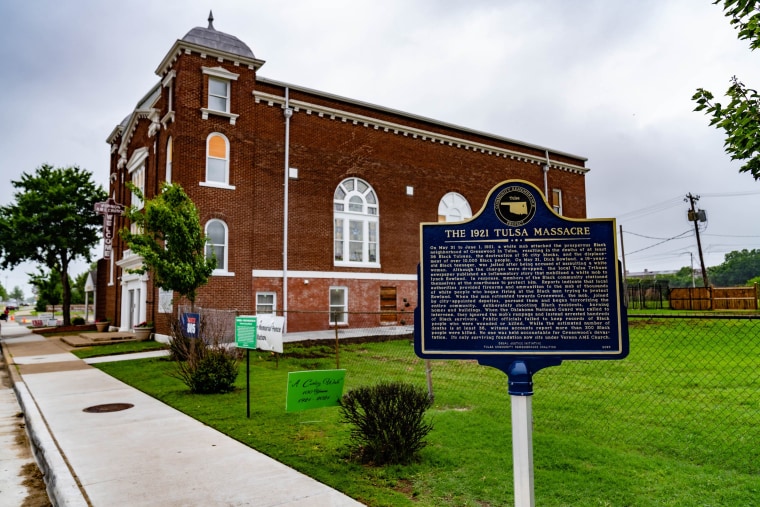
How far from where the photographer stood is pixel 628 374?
11.7 m

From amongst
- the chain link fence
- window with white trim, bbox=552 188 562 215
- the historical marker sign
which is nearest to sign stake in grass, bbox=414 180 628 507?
the historical marker sign

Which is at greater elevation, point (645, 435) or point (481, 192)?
point (481, 192)

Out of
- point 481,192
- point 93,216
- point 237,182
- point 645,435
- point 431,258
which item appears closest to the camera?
point 431,258

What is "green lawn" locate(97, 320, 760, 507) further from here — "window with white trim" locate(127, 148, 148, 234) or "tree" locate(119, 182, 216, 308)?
"window with white trim" locate(127, 148, 148, 234)

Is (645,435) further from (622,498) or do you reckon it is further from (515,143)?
(515,143)

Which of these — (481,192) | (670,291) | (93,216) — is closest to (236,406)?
(481,192)

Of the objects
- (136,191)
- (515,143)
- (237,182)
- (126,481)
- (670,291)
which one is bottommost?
(126,481)

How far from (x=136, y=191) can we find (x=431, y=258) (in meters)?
14.9

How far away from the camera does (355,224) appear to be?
26516mm

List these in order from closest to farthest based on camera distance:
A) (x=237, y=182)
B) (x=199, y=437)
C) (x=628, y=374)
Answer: (x=199, y=437) < (x=628, y=374) < (x=237, y=182)

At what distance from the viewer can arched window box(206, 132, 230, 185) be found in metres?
21.9

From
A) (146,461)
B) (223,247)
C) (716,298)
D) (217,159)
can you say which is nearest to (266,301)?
(223,247)

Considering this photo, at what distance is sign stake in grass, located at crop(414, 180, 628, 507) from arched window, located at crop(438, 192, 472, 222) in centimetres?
2537

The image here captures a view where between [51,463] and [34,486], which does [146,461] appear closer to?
[51,463]
